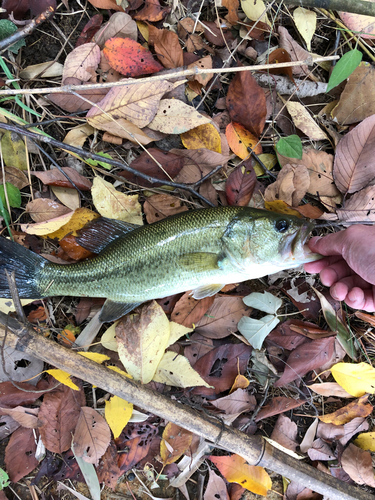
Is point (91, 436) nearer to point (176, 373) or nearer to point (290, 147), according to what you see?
point (176, 373)

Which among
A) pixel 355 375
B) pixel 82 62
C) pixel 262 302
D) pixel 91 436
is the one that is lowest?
pixel 91 436

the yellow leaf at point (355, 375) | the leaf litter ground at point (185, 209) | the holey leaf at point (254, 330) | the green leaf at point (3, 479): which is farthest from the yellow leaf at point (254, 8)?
the green leaf at point (3, 479)

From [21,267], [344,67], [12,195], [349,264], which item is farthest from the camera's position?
[12,195]

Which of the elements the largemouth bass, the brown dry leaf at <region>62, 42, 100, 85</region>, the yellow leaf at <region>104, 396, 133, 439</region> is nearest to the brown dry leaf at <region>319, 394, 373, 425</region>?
the largemouth bass

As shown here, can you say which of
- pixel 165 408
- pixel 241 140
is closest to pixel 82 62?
pixel 241 140

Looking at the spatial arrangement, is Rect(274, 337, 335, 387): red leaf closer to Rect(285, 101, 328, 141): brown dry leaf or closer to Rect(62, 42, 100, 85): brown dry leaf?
Rect(285, 101, 328, 141): brown dry leaf

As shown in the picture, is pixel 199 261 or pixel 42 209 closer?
pixel 199 261

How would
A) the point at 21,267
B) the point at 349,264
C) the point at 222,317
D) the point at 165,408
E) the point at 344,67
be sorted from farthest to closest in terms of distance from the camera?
the point at 222,317 < the point at 21,267 < the point at 344,67 < the point at 165,408 < the point at 349,264

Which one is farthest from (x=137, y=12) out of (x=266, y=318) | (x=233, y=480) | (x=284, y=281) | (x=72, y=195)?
(x=233, y=480)

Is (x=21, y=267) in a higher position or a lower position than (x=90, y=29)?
lower
